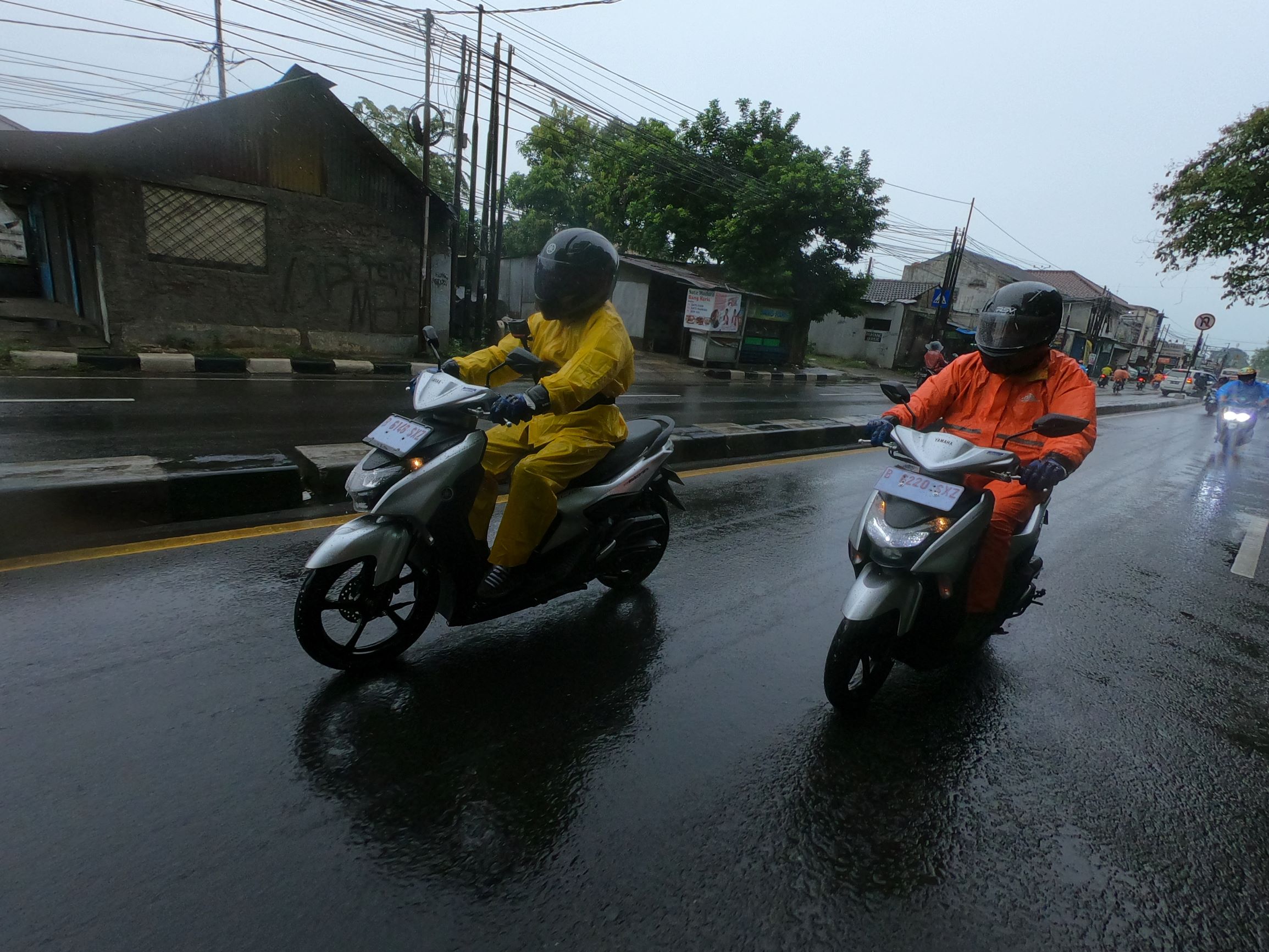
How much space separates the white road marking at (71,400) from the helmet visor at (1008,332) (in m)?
8.79

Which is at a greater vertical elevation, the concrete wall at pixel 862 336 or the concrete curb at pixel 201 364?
the concrete wall at pixel 862 336

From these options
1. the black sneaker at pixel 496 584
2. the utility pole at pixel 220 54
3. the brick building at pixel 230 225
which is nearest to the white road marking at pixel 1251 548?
the black sneaker at pixel 496 584

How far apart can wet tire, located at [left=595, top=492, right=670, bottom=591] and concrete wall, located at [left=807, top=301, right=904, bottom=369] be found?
30010 millimetres

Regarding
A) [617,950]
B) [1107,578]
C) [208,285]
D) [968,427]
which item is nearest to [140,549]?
[617,950]

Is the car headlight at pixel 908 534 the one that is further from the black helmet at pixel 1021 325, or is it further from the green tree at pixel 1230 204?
the green tree at pixel 1230 204

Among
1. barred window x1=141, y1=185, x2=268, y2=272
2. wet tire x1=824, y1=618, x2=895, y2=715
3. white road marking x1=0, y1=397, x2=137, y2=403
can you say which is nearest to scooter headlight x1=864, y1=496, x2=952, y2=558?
wet tire x1=824, y1=618, x2=895, y2=715

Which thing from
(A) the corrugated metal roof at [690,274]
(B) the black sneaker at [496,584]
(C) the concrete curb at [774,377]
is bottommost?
(C) the concrete curb at [774,377]

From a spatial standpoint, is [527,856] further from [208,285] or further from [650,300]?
[650,300]

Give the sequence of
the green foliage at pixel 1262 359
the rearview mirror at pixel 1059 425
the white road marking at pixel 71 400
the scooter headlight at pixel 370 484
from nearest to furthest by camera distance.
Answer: the rearview mirror at pixel 1059 425 < the scooter headlight at pixel 370 484 < the white road marking at pixel 71 400 < the green foliage at pixel 1262 359

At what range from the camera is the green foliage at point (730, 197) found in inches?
819

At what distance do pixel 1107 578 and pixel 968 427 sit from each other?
249 cm

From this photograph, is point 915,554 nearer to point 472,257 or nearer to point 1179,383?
point 472,257

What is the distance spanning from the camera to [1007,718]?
2873 millimetres

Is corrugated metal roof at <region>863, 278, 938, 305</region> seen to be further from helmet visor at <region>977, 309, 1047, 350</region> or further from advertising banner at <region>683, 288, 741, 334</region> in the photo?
helmet visor at <region>977, 309, 1047, 350</region>
